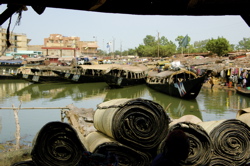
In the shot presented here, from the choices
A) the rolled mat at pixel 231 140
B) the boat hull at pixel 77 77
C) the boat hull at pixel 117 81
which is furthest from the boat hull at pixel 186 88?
the rolled mat at pixel 231 140

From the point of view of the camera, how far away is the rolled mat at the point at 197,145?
10.1ft

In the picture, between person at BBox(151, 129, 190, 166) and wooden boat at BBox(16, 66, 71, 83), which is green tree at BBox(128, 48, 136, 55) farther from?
person at BBox(151, 129, 190, 166)

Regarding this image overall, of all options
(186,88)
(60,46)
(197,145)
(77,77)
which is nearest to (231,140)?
(197,145)

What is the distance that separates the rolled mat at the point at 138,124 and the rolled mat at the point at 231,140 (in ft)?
1.94

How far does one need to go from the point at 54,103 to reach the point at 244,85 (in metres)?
12.1

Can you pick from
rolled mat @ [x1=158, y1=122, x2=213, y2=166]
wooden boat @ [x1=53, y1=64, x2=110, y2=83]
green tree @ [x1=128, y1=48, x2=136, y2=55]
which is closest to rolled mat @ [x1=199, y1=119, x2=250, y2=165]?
rolled mat @ [x1=158, y1=122, x2=213, y2=166]

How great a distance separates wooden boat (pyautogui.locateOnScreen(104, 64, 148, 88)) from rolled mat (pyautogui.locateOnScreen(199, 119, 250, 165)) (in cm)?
2112

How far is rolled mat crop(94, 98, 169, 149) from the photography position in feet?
10.1

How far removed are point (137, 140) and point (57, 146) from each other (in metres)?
0.83

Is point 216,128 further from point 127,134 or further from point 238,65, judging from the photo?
point 238,65

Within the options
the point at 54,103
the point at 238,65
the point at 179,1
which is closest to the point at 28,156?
the point at 179,1

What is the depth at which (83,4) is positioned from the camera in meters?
2.15

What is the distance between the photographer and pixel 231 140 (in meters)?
3.30

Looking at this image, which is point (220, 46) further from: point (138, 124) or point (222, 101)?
point (138, 124)
